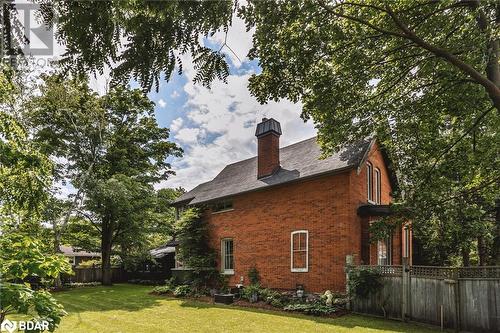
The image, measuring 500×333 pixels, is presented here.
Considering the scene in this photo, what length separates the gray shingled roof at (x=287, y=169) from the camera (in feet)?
46.3

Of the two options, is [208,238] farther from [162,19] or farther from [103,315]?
[162,19]

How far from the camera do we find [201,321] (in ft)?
33.5

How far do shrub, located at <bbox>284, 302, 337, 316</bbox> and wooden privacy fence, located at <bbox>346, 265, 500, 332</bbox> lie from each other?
46.2 inches

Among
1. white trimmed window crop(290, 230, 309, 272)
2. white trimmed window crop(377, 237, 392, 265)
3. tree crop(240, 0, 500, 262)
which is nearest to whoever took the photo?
tree crop(240, 0, 500, 262)

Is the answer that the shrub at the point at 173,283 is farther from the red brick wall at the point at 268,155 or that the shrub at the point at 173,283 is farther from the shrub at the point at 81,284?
the red brick wall at the point at 268,155

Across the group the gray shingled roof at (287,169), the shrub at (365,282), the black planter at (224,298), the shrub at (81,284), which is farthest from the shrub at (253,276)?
the shrub at (81,284)

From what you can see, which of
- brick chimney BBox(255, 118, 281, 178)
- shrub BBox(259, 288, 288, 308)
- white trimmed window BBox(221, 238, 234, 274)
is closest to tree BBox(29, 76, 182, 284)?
white trimmed window BBox(221, 238, 234, 274)

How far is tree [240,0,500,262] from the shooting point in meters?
6.23

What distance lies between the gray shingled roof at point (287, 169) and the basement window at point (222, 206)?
0.56m

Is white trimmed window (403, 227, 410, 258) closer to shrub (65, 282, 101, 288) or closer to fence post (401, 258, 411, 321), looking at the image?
fence post (401, 258, 411, 321)

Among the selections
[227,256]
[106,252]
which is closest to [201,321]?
[227,256]

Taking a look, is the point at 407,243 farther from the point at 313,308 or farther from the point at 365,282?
the point at 313,308

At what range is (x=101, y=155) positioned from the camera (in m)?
22.5

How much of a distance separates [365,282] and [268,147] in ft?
29.8
